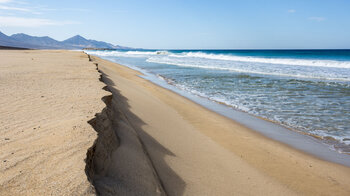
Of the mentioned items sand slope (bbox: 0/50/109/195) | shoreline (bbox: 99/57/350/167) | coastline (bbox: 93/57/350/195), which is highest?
sand slope (bbox: 0/50/109/195)

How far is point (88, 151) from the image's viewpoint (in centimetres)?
223

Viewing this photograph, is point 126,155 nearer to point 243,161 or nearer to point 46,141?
point 46,141

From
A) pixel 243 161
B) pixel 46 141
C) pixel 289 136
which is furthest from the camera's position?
pixel 289 136

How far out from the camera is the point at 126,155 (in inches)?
112

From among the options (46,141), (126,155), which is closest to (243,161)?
(126,155)

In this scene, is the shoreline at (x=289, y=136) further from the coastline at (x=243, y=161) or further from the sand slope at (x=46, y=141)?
the sand slope at (x=46, y=141)

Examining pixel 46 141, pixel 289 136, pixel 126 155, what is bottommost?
pixel 289 136

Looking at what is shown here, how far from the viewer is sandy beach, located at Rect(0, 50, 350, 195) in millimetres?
2006

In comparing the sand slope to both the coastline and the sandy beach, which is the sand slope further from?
the coastline

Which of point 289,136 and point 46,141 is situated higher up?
point 46,141

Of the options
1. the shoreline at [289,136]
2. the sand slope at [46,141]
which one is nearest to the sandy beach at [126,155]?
the sand slope at [46,141]

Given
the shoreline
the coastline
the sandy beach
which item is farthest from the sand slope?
the shoreline

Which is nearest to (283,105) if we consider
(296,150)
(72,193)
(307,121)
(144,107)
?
(307,121)

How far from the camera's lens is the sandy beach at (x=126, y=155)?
201 cm
